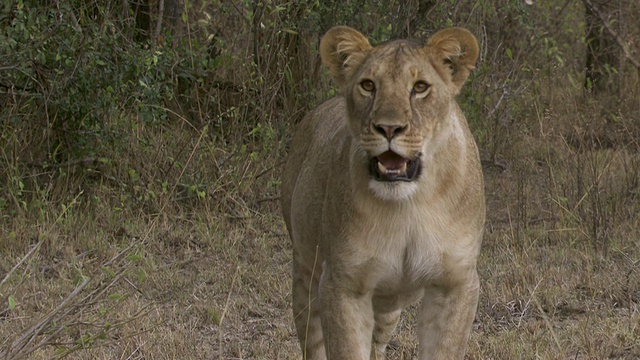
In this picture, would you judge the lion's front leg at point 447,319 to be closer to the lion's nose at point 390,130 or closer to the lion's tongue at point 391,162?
the lion's tongue at point 391,162

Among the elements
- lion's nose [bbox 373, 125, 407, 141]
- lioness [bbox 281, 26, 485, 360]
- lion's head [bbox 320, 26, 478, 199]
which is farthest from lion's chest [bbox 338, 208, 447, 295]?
lion's nose [bbox 373, 125, 407, 141]

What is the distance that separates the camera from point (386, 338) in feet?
15.0

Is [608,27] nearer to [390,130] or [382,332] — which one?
[382,332]

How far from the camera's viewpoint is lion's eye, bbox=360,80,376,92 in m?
3.55

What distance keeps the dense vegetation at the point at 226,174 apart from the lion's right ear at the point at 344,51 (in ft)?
4.02

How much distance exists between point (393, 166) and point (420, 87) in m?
0.26

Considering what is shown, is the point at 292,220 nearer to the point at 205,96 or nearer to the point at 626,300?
the point at 626,300

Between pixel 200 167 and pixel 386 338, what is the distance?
2.58 meters

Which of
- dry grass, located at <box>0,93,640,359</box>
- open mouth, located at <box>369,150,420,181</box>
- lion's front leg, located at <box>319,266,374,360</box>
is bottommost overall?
dry grass, located at <box>0,93,640,359</box>

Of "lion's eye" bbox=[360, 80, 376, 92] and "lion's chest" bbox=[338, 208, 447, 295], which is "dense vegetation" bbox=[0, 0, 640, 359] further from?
"lion's eye" bbox=[360, 80, 376, 92]

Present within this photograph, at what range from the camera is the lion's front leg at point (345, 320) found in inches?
144

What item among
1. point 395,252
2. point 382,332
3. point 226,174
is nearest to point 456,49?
point 395,252

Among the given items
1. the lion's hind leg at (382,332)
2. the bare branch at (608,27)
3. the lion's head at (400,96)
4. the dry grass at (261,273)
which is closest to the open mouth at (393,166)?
the lion's head at (400,96)

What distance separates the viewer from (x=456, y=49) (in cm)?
370
